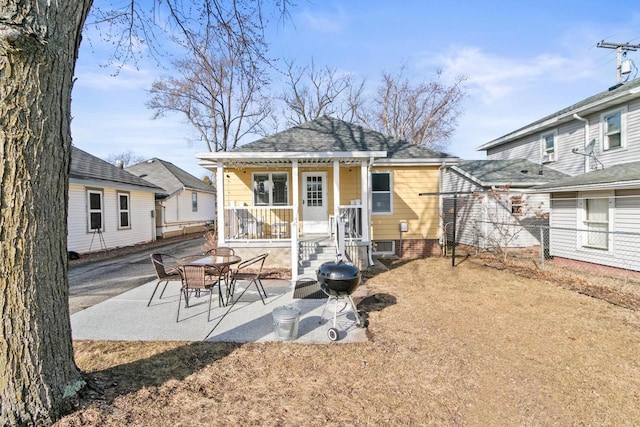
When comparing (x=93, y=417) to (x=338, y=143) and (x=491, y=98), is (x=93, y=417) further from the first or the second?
(x=491, y=98)

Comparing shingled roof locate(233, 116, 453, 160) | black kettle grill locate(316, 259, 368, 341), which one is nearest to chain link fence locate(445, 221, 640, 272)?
shingled roof locate(233, 116, 453, 160)

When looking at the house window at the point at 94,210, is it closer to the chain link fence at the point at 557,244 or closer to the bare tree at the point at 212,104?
the bare tree at the point at 212,104

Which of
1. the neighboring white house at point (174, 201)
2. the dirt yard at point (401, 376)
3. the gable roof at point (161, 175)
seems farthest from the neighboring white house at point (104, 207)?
the dirt yard at point (401, 376)

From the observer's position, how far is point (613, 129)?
10109mm

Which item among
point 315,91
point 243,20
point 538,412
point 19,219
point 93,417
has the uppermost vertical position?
point 315,91

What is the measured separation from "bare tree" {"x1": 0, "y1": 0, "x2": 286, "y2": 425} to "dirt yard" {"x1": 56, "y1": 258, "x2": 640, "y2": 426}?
13.7 inches

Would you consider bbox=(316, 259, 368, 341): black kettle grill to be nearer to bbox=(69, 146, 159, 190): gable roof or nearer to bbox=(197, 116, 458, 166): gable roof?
bbox=(197, 116, 458, 166): gable roof

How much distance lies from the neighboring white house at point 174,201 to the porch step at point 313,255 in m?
12.8

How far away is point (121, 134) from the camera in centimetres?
1598

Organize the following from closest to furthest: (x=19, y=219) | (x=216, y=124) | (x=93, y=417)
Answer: (x=19, y=219)
(x=93, y=417)
(x=216, y=124)

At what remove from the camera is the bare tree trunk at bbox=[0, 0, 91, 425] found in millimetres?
2129

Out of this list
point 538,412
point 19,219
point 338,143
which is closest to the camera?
point 19,219

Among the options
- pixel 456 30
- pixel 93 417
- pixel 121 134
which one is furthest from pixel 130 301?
pixel 121 134

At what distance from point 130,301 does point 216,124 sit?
2064 centimetres
